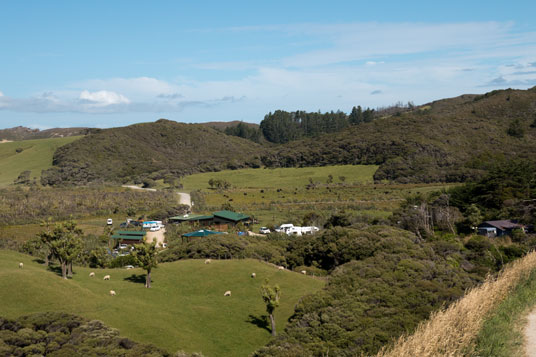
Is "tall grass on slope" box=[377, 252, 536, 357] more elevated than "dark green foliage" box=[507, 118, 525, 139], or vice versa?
"dark green foliage" box=[507, 118, 525, 139]

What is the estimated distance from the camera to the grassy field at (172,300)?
23.3 metres

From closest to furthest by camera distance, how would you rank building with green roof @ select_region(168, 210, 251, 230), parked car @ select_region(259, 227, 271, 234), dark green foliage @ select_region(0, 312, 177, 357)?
1. dark green foliage @ select_region(0, 312, 177, 357)
2. parked car @ select_region(259, 227, 271, 234)
3. building with green roof @ select_region(168, 210, 251, 230)

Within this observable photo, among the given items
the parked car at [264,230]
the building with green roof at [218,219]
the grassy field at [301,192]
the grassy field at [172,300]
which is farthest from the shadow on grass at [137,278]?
the grassy field at [301,192]

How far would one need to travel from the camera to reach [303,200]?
90.3m

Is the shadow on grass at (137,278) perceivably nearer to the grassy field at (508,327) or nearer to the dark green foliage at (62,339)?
the dark green foliage at (62,339)

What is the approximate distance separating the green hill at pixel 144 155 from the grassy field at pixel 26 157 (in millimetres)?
6497

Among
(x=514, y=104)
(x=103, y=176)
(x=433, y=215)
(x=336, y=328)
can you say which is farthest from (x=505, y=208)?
(x=514, y=104)

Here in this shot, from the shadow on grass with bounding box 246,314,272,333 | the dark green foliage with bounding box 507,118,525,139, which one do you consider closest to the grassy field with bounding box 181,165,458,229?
the shadow on grass with bounding box 246,314,272,333

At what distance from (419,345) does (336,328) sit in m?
12.5

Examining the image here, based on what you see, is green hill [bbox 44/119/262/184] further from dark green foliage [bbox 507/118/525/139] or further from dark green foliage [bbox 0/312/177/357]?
dark green foliage [bbox 0/312/177/357]

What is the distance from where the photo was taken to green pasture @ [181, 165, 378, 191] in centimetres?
12122

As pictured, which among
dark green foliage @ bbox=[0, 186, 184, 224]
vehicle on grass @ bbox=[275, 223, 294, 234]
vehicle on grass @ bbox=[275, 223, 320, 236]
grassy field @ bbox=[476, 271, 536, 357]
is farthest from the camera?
dark green foliage @ bbox=[0, 186, 184, 224]

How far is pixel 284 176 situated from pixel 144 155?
195 feet

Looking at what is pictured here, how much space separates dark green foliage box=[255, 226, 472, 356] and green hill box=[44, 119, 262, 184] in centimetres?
11898
